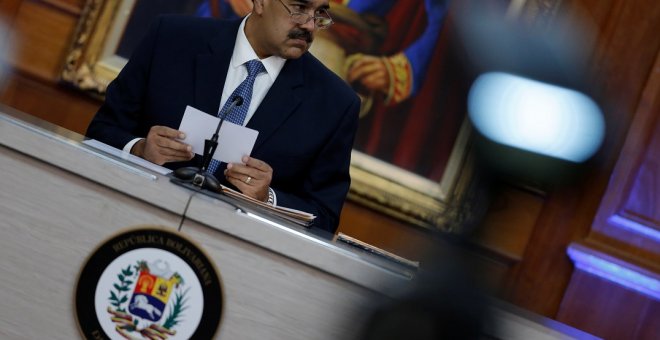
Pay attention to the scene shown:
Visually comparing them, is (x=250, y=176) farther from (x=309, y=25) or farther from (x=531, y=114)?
(x=531, y=114)

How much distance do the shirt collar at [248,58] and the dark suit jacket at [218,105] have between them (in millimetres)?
20

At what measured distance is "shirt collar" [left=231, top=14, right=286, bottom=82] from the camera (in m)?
2.54

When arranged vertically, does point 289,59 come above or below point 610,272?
above

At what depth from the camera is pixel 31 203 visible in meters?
1.73

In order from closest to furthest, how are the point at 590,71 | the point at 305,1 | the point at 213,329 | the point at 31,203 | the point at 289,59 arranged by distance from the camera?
1. the point at 590,71
2. the point at 213,329
3. the point at 31,203
4. the point at 305,1
5. the point at 289,59

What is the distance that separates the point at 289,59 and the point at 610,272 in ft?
5.18

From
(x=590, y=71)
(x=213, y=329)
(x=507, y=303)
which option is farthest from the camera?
(x=213, y=329)

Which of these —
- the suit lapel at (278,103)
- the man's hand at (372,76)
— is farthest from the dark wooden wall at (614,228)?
the suit lapel at (278,103)

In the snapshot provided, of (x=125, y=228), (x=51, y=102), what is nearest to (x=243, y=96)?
(x=125, y=228)

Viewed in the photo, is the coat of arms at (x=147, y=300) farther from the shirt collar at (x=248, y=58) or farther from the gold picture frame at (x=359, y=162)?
the gold picture frame at (x=359, y=162)

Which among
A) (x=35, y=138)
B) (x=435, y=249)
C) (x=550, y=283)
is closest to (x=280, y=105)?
(x=35, y=138)

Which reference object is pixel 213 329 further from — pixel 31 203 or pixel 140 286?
pixel 31 203

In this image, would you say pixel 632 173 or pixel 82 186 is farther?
pixel 632 173

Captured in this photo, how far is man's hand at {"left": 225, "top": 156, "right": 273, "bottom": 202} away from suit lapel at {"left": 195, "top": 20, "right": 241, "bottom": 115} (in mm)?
311
